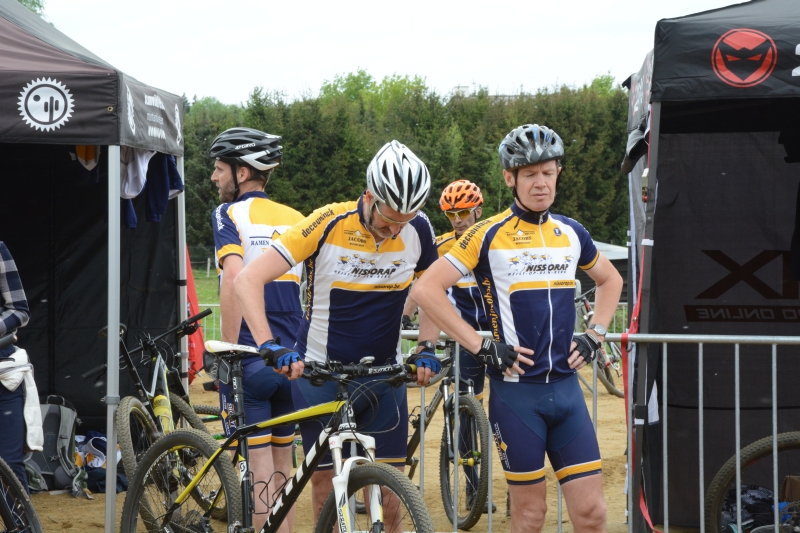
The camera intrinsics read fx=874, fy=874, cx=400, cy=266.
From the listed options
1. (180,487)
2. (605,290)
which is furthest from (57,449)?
(605,290)

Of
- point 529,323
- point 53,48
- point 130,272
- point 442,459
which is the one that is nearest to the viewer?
point 529,323

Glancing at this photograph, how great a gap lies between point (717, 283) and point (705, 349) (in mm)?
421

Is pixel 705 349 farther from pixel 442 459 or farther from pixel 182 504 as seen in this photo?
pixel 182 504

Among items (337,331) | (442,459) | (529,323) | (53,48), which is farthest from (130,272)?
(529,323)

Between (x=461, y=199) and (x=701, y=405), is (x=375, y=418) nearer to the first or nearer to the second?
(x=701, y=405)

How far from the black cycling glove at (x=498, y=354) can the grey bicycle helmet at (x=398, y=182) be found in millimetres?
635

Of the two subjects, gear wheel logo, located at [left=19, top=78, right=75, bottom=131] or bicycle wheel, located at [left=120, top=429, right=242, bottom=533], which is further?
gear wheel logo, located at [left=19, top=78, right=75, bottom=131]

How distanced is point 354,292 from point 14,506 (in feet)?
5.80

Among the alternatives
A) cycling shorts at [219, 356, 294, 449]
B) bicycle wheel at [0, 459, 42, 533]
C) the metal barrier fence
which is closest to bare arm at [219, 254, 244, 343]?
cycling shorts at [219, 356, 294, 449]

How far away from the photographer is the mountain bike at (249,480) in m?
3.12

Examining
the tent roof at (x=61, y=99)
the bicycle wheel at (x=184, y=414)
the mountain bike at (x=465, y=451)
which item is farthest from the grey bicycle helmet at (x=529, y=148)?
the bicycle wheel at (x=184, y=414)

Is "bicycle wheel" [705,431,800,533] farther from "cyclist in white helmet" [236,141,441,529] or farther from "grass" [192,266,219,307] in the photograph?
"grass" [192,266,219,307]

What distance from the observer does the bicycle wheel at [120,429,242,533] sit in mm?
3953

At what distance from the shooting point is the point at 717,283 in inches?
215
